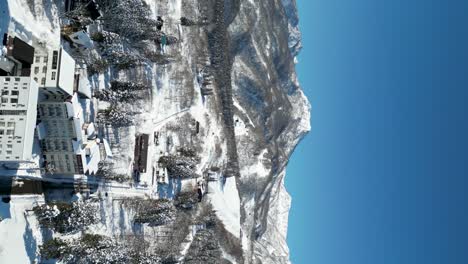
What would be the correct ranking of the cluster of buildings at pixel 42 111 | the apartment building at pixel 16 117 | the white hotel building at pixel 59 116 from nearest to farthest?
the apartment building at pixel 16 117 → the cluster of buildings at pixel 42 111 → the white hotel building at pixel 59 116

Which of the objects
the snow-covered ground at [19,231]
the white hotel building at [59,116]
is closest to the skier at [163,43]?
the white hotel building at [59,116]

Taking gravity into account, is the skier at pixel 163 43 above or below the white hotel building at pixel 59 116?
above

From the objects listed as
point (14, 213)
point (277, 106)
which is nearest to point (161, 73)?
point (14, 213)

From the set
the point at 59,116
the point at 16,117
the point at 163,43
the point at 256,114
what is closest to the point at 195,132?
the point at 163,43

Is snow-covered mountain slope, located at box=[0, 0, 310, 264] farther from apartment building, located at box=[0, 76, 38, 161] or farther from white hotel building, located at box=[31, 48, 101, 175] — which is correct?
apartment building, located at box=[0, 76, 38, 161]

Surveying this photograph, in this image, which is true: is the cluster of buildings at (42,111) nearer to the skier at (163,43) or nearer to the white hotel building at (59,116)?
the white hotel building at (59,116)

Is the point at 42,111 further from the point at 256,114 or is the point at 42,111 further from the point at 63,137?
the point at 256,114

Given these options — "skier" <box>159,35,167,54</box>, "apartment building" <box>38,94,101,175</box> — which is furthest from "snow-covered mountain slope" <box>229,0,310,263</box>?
"apartment building" <box>38,94,101,175</box>

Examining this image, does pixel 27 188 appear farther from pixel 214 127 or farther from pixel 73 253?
pixel 214 127
